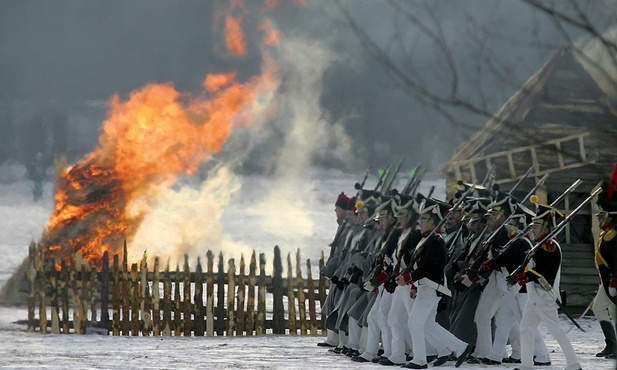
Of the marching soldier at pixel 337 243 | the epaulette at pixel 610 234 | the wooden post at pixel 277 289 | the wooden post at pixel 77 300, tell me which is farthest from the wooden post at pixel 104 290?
the epaulette at pixel 610 234

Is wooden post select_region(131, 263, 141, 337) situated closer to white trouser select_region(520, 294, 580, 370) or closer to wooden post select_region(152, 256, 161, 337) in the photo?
wooden post select_region(152, 256, 161, 337)

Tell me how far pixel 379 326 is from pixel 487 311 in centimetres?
129

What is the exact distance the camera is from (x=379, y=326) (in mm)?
12867

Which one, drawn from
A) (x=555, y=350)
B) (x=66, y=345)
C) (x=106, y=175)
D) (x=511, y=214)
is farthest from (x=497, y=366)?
(x=106, y=175)

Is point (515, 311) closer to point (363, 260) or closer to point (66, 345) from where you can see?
point (363, 260)

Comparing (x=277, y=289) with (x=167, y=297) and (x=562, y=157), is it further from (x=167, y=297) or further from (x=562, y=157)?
(x=562, y=157)

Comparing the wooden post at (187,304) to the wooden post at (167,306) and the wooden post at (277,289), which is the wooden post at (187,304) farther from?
the wooden post at (277,289)

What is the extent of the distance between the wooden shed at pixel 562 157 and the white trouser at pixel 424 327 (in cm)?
957

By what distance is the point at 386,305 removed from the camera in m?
12.8

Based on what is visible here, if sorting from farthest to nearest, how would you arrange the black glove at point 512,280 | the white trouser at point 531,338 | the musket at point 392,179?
1. the musket at point 392,179
2. the black glove at point 512,280
3. the white trouser at point 531,338

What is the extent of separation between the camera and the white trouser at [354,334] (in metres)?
13.8

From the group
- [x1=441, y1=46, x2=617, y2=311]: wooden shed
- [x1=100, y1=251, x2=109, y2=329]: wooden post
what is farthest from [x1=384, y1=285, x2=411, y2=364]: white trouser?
[x1=441, y1=46, x2=617, y2=311]: wooden shed

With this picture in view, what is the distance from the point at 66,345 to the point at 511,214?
274 inches

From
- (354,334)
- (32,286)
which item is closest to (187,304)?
(32,286)
